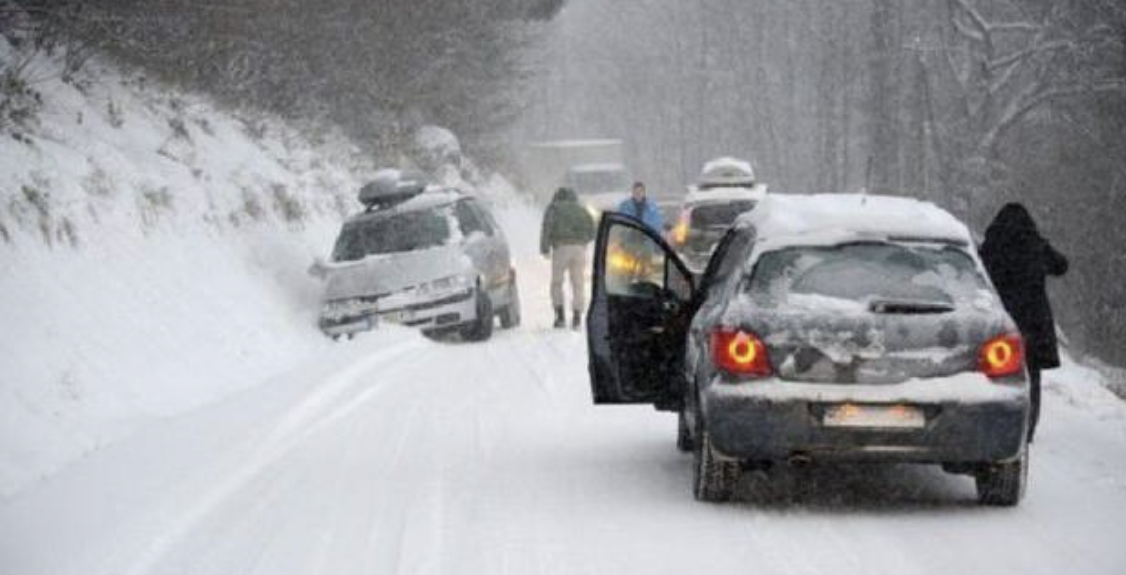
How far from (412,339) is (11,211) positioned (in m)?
6.33

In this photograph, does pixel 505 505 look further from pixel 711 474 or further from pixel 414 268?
pixel 414 268

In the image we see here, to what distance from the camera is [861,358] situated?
8445mm

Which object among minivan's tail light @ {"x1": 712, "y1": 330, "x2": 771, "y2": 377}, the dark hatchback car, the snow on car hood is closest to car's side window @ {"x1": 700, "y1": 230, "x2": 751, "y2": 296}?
the dark hatchback car

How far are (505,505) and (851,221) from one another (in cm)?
259

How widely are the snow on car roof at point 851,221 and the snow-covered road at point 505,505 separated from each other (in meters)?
1.54

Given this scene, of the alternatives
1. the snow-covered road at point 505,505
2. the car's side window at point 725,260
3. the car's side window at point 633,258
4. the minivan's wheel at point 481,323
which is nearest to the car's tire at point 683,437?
the snow-covered road at point 505,505

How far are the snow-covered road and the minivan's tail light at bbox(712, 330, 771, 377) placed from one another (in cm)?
81

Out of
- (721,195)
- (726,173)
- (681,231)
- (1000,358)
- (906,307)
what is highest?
(906,307)

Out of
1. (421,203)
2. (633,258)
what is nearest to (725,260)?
(421,203)

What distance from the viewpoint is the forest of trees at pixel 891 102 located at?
3966 cm

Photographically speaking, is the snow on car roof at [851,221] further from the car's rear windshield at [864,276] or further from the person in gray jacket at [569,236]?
the person in gray jacket at [569,236]

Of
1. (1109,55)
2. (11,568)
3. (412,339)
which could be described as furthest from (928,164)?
(11,568)

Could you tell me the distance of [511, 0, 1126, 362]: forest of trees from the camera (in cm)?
3966

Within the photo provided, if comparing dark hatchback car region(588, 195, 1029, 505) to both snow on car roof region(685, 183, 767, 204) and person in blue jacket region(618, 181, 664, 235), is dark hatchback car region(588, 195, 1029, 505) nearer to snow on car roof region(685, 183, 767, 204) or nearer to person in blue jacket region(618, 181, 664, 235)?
person in blue jacket region(618, 181, 664, 235)
